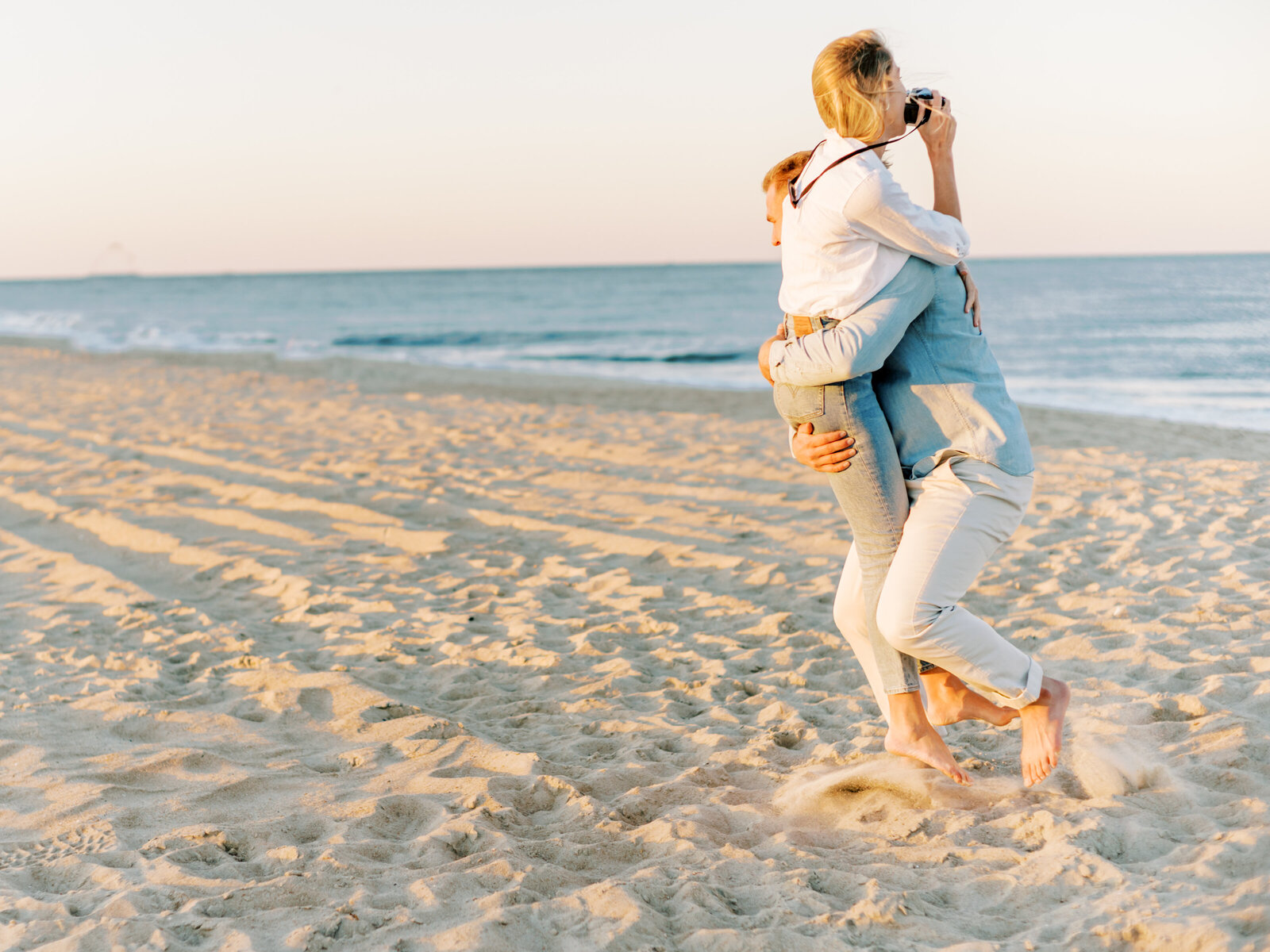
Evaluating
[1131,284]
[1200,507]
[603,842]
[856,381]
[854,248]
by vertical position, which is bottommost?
[603,842]

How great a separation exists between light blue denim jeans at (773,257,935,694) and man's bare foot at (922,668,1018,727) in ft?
0.74

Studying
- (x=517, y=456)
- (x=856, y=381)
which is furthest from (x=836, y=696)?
(x=517, y=456)

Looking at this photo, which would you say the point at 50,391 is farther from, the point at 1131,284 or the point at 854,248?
the point at 1131,284

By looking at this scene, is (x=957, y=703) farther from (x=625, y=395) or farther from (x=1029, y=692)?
(x=625, y=395)

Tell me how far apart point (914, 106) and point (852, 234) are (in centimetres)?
41

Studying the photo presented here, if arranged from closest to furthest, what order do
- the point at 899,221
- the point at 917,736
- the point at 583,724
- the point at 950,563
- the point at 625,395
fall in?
the point at 899,221 → the point at 950,563 → the point at 917,736 → the point at 583,724 → the point at 625,395

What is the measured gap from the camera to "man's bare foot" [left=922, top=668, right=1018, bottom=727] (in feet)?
9.09

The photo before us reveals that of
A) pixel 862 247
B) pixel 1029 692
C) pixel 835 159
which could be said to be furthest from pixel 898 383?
pixel 1029 692

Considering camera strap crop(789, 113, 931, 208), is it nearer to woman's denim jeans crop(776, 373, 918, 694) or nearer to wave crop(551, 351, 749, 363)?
woman's denim jeans crop(776, 373, 918, 694)

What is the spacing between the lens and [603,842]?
98.7 inches

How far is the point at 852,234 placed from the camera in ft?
7.25

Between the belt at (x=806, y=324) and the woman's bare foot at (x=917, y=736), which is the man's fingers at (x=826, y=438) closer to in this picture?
the belt at (x=806, y=324)

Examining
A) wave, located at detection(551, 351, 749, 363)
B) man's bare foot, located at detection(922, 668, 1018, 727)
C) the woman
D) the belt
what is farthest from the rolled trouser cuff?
wave, located at detection(551, 351, 749, 363)

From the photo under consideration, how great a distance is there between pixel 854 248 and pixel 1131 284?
49.6 m
